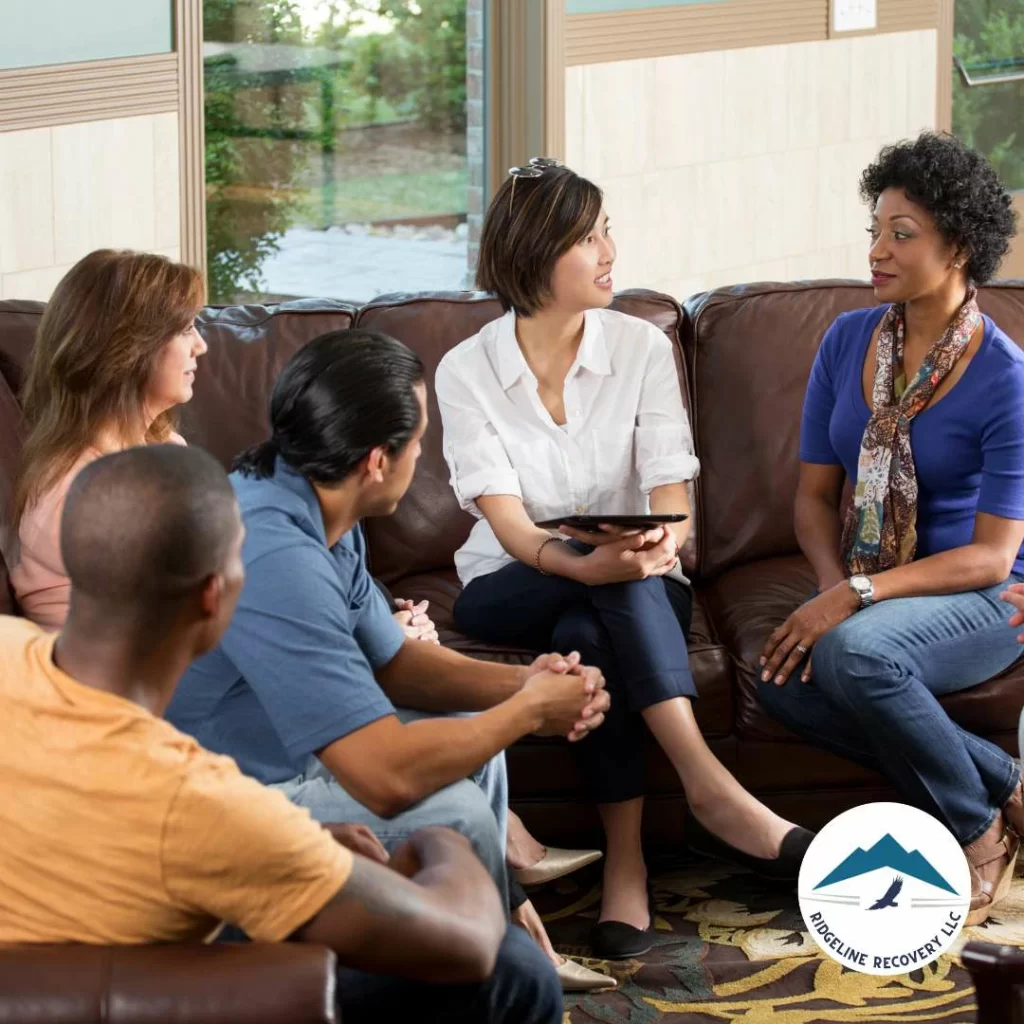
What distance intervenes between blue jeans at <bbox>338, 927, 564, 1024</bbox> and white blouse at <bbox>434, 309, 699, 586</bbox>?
1.37 metres

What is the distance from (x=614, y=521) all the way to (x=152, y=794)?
139cm

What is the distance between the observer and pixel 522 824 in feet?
9.12

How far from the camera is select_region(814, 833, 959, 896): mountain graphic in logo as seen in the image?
2514 mm

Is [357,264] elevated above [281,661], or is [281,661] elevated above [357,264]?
[357,264]

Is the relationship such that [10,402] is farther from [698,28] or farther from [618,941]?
[698,28]

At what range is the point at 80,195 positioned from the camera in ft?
12.9

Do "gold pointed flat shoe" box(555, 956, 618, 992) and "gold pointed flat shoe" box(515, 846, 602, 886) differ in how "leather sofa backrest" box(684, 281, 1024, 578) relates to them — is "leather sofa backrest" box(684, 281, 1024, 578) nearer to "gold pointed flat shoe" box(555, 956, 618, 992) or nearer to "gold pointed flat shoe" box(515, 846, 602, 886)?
Answer: "gold pointed flat shoe" box(515, 846, 602, 886)

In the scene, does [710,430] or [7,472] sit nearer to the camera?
[7,472]

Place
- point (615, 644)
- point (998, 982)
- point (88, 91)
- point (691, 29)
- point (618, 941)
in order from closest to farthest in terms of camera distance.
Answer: point (998, 982)
point (618, 941)
point (615, 644)
point (88, 91)
point (691, 29)

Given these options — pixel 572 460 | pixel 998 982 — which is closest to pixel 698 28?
pixel 572 460

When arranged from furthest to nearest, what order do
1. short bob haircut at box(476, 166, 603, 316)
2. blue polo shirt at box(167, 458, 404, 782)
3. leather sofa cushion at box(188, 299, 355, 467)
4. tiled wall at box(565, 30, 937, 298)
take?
1. tiled wall at box(565, 30, 937, 298)
2. leather sofa cushion at box(188, 299, 355, 467)
3. short bob haircut at box(476, 166, 603, 316)
4. blue polo shirt at box(167, 458, 404, 782)

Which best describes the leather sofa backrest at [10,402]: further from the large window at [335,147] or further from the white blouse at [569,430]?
the large window at [335,147]
